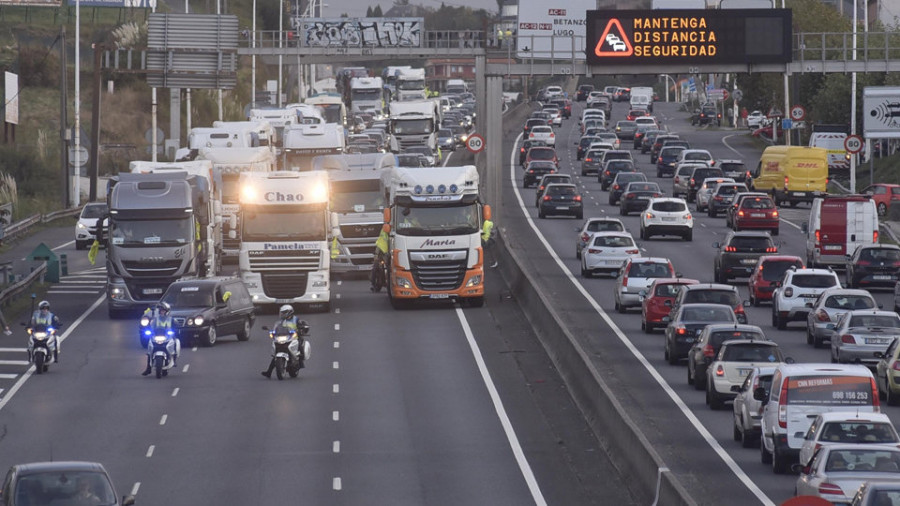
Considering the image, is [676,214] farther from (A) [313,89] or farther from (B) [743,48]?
(A) [313,89]

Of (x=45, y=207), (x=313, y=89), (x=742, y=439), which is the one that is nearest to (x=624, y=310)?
(x=742, y=439)

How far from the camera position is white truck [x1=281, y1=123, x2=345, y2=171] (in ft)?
203

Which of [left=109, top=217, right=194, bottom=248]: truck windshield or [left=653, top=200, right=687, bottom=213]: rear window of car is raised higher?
[left=653, top=200, right=687, bottom=213]: rear window of car

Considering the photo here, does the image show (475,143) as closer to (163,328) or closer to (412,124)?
(163,328)

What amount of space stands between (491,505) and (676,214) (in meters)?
38.3

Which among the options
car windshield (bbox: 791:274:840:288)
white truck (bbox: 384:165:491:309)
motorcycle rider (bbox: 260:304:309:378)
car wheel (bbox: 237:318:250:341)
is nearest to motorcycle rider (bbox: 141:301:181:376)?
motorcycle rider (bbox: 260:304:309:378)

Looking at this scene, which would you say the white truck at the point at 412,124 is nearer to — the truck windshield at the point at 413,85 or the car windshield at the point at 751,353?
the truck windshield at the point at 413,85

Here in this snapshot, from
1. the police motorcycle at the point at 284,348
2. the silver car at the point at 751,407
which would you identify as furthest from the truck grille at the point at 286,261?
the silver car at the point at 751,407

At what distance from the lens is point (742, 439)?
27.2 metres

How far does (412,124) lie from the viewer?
90.5 meters

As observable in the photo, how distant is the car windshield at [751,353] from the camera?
30.0 meters

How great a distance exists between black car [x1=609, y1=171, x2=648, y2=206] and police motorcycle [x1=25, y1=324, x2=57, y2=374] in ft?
136

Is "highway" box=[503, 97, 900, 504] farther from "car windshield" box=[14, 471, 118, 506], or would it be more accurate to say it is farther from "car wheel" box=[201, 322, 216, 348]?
"car wheel" box=[201, 322, 216, 348]

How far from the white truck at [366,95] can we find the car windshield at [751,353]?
95.2m
